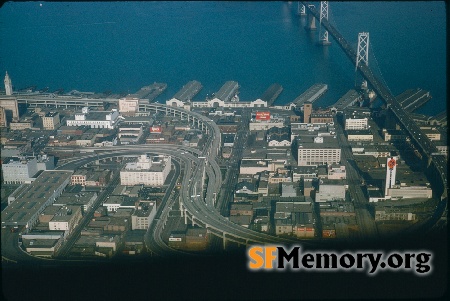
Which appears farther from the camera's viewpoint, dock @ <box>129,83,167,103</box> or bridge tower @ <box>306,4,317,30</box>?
bridge tower @ <box>306,4,317,30</box>

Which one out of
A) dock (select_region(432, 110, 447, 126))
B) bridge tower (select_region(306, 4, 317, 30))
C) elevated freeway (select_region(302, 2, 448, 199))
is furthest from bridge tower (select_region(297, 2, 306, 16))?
dock (select_region(432, 110, 447, 126))

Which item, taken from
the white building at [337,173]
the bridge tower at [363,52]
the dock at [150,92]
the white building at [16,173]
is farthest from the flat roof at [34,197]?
the bridge tower at [363,52]

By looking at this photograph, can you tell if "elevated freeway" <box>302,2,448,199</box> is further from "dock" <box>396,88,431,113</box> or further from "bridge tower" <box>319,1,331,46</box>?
"bridge tower" <box>319,1,331,46</box>

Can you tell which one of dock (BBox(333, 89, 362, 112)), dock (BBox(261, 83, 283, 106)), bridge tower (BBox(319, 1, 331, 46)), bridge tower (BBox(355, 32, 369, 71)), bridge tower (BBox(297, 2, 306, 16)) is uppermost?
bridge tower (BBox(297, 2, 306, 16))

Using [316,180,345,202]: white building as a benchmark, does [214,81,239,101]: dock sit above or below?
above

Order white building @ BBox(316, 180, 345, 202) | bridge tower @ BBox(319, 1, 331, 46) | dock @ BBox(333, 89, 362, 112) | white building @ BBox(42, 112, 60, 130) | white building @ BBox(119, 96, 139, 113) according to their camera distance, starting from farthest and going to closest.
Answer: bridge tower @ BBox(319, 1, 331, 46) → dock @ BBox(333, 89, 362, 112) → white building @ BBox(119, 96, 139, 113) → white building @ BBox(42, 112, 60, 130) → white building @ BBox(316, 180, 345, 202)

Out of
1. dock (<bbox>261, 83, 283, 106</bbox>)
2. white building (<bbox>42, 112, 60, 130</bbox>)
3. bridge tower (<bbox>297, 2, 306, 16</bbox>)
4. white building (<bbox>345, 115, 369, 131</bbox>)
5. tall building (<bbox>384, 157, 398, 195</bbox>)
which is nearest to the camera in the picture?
tall building (<bbox>384, 157, 398, 195</bbox>)

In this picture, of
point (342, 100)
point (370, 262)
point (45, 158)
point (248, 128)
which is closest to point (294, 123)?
point (248, 128)

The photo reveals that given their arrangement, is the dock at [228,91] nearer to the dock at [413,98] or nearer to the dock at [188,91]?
the dock at [188,91]
